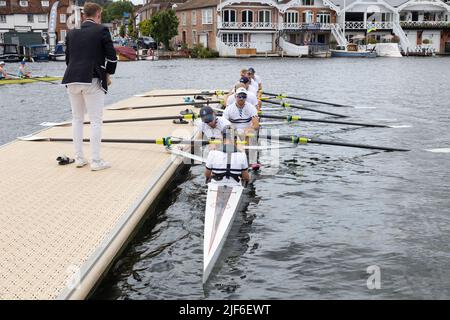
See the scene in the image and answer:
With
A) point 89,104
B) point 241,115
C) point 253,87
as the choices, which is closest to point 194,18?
point 253,87

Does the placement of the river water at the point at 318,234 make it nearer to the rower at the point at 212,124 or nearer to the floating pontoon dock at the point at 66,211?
the floating pontoon dock at the point at 66,211

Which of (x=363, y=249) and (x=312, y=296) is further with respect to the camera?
(x=363, y=249)

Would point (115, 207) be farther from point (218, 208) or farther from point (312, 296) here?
point (312, 296)

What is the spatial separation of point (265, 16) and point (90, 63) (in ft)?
285

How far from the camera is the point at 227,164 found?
10.6 m

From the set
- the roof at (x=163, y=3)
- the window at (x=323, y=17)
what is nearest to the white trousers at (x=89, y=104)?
the window at (x=323, y=17)

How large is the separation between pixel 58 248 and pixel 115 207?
1.95 m

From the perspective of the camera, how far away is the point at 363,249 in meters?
9.67

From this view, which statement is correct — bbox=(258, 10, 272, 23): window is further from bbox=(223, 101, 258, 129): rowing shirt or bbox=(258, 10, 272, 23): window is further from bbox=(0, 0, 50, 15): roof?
bbox=(223, 101, 258, 129): rowing shirt

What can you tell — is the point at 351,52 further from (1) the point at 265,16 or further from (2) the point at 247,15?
(2) the point at 247,15

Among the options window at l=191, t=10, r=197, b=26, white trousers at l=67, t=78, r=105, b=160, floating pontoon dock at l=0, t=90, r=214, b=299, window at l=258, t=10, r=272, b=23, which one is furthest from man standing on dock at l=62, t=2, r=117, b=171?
window at l=191, t=10, r=197, b=26

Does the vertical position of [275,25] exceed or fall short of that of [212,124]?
it exceeds it
